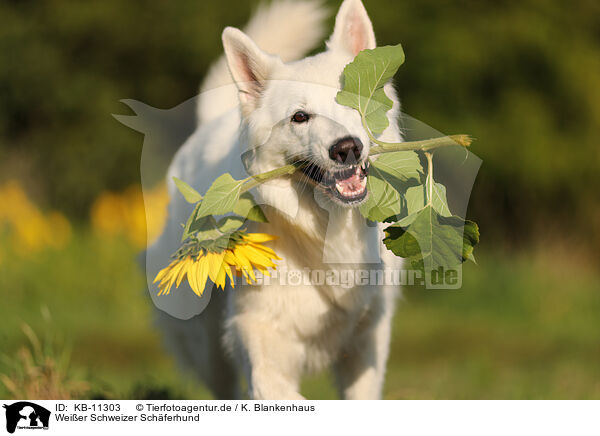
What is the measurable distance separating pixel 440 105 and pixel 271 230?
6.15 metres

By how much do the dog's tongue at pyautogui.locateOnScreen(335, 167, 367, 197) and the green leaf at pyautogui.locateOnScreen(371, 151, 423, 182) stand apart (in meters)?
0.07

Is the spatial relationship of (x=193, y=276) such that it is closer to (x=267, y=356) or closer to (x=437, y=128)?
(x=267, y=356)

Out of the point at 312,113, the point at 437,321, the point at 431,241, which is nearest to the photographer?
the point at 431,241

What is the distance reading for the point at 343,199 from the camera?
8.83 ft

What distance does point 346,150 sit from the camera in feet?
8.42

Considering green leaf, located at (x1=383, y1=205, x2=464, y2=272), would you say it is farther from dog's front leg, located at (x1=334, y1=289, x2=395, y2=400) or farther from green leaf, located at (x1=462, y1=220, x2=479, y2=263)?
dog's front leg, located at (x1=334, y1=289, x2=395, y2=400)

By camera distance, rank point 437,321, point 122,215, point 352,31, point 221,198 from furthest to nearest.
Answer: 1. point 122,215
2. point 437,321
3. point 352,31
4. point 221,198

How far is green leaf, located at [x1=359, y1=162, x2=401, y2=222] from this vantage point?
266 centimetres

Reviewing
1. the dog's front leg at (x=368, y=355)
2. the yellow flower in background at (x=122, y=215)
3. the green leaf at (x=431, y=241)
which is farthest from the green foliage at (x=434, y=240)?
the yellow flower in background at (x=122, y=215)

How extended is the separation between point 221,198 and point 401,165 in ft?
2.15

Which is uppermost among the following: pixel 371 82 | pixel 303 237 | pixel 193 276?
pixel 371 82

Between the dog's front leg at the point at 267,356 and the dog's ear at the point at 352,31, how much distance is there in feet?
3.83

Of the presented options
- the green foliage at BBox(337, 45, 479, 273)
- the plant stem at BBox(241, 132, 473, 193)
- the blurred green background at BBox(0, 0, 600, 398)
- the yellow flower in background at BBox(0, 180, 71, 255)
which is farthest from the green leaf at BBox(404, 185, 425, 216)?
the yellow flower in background at BBox(0, 180, 71, 255)
